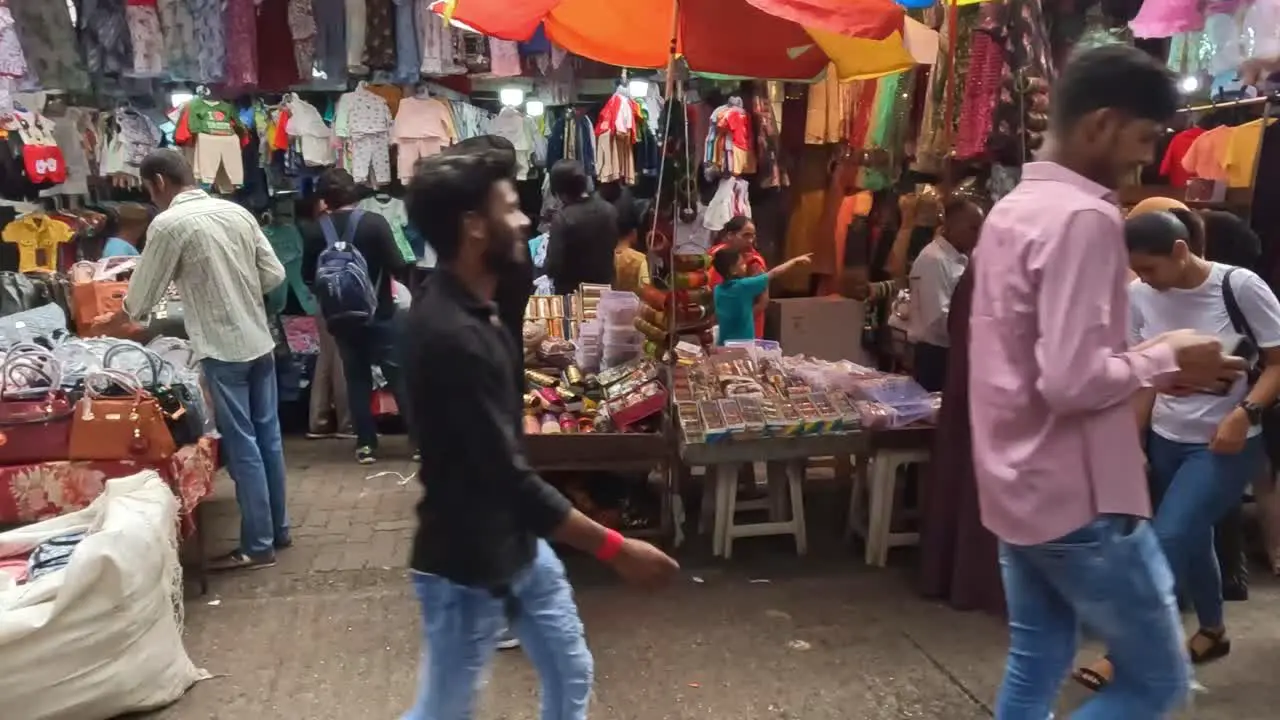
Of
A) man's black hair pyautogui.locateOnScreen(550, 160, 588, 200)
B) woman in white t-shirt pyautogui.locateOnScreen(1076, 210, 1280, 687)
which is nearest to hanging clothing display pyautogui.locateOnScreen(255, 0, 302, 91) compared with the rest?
man's black hair pyautogui.locateOnScreen(550, 160, 588, 200)

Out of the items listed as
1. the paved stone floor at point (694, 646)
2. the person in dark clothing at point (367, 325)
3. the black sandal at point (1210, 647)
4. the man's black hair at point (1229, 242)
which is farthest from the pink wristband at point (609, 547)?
the person in dark clothing at point (367, 325)

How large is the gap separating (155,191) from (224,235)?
41cm

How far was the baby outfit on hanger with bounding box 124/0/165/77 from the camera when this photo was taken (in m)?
7.52

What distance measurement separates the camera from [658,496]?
197 inches

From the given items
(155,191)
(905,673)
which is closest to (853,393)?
(905,673)

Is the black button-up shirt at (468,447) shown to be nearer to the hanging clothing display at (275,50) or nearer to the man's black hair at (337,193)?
the man's black hair at (337,193)

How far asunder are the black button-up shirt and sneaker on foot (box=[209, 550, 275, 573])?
311cm

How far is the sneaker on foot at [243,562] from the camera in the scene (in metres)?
4.85

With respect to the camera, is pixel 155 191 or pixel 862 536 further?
pixel 862 536

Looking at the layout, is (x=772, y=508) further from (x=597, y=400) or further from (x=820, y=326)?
(x=820, y=326)

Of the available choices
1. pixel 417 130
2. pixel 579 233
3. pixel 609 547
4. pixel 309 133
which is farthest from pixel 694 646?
pixel 309 133

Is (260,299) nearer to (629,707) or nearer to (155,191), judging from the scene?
(155,191)

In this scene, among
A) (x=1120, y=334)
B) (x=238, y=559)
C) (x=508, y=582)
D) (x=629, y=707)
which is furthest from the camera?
(x=238, y=559)

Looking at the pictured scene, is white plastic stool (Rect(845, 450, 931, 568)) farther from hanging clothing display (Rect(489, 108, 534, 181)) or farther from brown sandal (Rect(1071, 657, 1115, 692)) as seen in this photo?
hanging clothing display (Rect(489, 108, 534, 181))
